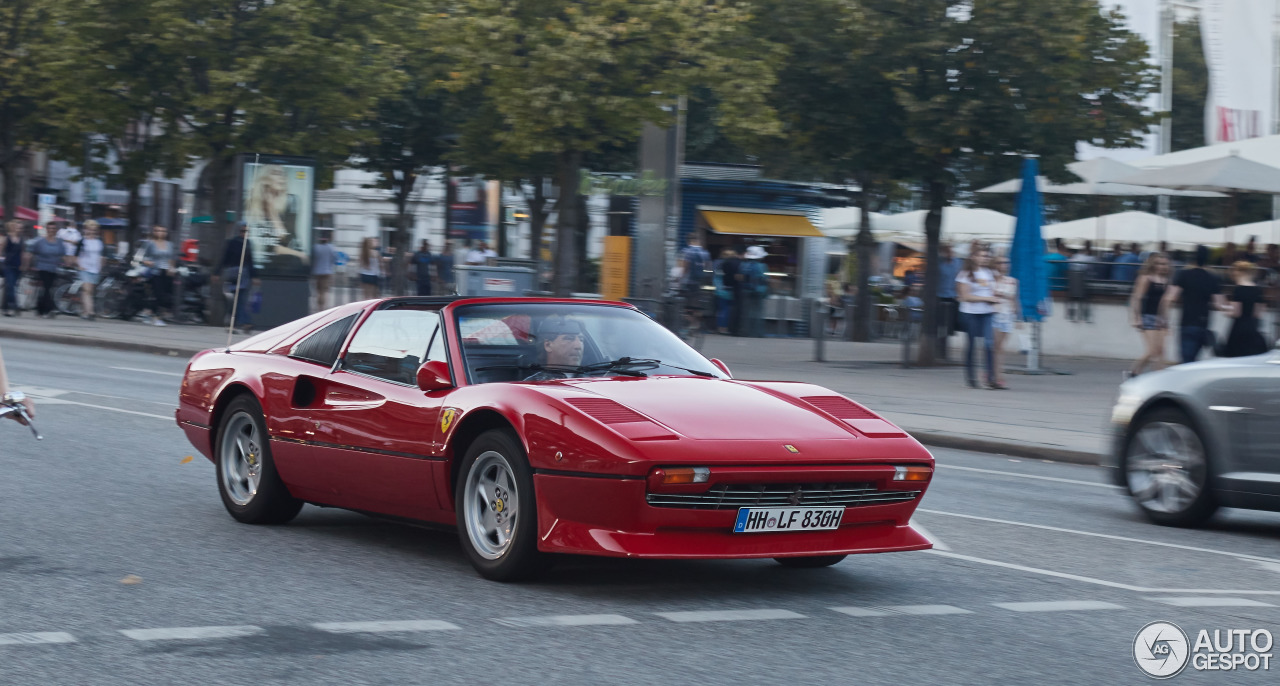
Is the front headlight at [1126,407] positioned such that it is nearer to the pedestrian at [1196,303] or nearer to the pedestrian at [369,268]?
the pedestrian at [1196,303]

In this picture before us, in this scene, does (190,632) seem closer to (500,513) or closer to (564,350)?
(500,513)

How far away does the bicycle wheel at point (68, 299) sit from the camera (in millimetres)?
32250

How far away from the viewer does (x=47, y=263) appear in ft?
102

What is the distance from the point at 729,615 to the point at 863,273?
28.8 m

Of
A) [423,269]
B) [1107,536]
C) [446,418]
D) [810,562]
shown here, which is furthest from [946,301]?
[446,418]

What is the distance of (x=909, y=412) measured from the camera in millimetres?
17484

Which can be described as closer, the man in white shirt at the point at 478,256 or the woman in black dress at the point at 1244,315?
the woman in black dress at the point at 1244,315

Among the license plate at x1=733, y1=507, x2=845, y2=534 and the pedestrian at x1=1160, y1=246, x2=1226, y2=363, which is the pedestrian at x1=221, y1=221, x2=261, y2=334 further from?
the license plate at x1=733, y1=507, x2=845, y2=534

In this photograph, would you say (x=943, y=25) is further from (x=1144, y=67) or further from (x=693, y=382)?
(x=693, y=382)

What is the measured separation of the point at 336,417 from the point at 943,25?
1736 cm

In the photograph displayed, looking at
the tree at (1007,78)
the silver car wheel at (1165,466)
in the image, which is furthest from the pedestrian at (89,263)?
the silver car wheel at (1165,466)

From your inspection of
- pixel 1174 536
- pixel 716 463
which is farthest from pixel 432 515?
pixel 1174 536

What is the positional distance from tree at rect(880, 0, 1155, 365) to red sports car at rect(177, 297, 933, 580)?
53.2 ft

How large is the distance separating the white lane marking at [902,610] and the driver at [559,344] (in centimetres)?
170
